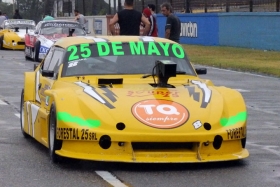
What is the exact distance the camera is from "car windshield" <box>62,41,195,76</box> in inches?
361

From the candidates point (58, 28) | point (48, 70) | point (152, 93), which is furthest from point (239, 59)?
point (152, 93)

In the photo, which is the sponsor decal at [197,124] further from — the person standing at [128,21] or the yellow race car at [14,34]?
the yellow race car at [14,34]

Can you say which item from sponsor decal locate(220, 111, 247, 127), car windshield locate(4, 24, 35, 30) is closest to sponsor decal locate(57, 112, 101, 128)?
sponsor decal locate(220, 111, 247, 127)

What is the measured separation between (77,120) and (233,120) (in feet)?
4.93

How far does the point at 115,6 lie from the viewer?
158 ft

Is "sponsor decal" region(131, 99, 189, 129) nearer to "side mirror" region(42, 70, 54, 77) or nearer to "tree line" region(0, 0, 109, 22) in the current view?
"side mirror" region(42, 70, 54, 77)

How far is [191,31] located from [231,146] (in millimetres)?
30721

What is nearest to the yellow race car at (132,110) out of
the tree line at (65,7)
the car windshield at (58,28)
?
the car windshield at (58,28)

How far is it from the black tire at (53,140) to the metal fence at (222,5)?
74.9 ft

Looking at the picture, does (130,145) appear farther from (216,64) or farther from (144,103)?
(216,64)

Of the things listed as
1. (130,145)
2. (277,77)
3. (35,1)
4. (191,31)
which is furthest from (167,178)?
(35,1)

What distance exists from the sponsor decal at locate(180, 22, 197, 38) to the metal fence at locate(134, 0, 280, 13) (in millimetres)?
661

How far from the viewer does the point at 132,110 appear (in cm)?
789

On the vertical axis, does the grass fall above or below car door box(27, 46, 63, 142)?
below
